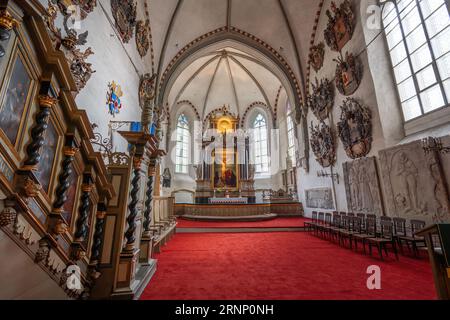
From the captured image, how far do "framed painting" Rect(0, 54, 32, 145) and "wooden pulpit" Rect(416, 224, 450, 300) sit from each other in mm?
3392

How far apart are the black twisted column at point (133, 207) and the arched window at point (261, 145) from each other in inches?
507

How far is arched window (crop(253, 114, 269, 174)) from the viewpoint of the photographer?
1493 centimetres

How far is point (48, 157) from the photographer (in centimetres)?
164

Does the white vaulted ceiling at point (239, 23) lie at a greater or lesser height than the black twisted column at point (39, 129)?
greater

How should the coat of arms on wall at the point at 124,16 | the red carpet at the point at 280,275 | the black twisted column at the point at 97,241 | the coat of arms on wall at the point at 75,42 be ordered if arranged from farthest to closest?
the coat of arms on wall at the point at 124,16
the coat of arms on wall at the point at 75,42
the red carpet at the point at 280,275
the black twisted column at the point at 97,241

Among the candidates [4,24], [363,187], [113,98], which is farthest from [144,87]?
[363,187]

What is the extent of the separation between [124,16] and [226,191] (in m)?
9.81

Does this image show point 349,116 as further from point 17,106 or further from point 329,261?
point 17,106

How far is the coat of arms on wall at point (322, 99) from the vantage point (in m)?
7.40

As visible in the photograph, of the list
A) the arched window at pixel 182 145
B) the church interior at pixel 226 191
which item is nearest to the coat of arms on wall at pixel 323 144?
the church interior at pixel 226 191

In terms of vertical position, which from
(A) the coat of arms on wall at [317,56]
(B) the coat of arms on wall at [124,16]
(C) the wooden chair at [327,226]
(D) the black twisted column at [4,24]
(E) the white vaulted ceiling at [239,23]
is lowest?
(C) the wooden chair at [327,226]

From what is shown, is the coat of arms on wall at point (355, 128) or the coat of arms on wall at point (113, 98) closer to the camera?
the coat of arms on wall at point (113, 98)

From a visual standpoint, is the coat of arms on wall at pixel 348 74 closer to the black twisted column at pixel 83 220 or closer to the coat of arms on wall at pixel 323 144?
the coat of arms on wall at pixel 323 144

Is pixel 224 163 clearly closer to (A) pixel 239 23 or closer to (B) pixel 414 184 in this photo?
(A) pixel 239 23
